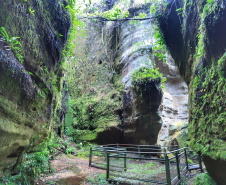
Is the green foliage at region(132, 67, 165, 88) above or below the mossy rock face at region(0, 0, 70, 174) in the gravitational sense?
above

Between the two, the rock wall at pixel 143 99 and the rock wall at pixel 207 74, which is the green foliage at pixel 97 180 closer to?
the rock wall at pixel 207 74

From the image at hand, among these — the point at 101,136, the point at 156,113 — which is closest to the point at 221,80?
the point at 156,113

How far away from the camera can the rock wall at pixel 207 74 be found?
2738mm

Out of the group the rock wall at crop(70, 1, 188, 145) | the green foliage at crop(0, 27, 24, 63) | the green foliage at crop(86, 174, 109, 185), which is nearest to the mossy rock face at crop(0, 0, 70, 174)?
the green foliage at crop(0, 27, 24, 63)

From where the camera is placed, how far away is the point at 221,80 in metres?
2.78

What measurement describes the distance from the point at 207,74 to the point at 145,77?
7190 millimetres

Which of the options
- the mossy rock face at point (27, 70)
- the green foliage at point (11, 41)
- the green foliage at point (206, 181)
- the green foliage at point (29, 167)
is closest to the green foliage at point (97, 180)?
the green foliage at point (29, 167)

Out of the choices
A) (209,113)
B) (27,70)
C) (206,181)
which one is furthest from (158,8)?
(206,181)

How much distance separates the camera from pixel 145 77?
10.6 metres

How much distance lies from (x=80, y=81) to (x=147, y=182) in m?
12.3

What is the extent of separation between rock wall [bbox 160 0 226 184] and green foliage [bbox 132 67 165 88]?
5.34m

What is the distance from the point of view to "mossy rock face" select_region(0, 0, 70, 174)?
2865mm

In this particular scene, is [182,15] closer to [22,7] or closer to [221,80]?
[221,80]

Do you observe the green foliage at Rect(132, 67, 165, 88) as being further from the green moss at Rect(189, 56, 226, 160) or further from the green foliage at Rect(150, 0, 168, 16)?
the green moss at Rect(189, 56, 226, 160)
